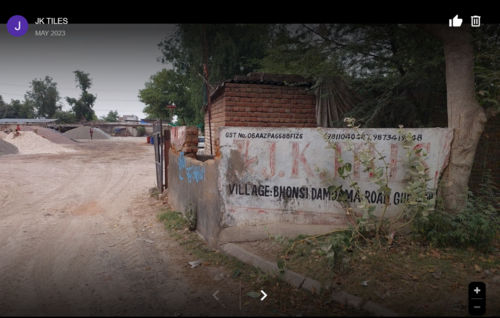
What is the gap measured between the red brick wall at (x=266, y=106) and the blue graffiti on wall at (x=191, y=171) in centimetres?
128

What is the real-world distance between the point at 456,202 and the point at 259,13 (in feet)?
11.3

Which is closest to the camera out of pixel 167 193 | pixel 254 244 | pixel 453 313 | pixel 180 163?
pixel 453 313

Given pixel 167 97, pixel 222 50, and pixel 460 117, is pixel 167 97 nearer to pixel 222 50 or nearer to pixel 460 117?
pixel 222 50

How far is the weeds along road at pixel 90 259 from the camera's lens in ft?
9.33

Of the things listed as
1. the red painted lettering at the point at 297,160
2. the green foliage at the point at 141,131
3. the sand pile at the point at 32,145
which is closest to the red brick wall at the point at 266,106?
the red painted lettering at the point at 297,160

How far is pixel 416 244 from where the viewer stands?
3582mm

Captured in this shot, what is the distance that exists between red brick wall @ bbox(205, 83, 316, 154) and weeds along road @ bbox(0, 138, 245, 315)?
284 cm

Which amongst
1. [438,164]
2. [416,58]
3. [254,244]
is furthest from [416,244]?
[416,58]

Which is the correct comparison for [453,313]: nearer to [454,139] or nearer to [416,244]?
[416,244]

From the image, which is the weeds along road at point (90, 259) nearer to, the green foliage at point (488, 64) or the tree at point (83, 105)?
the green foliage at point (488, 64)

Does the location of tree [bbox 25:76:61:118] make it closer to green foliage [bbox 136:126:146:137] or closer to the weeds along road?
green foliage [bbox 136:126:146:137]

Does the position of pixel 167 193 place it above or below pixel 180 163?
below

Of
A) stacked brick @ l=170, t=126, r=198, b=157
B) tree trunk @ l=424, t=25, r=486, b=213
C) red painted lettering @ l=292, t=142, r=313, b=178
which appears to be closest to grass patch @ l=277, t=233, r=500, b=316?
tree trunk @ l=424, t=25, r=486, b=213

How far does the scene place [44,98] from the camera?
5831cm
